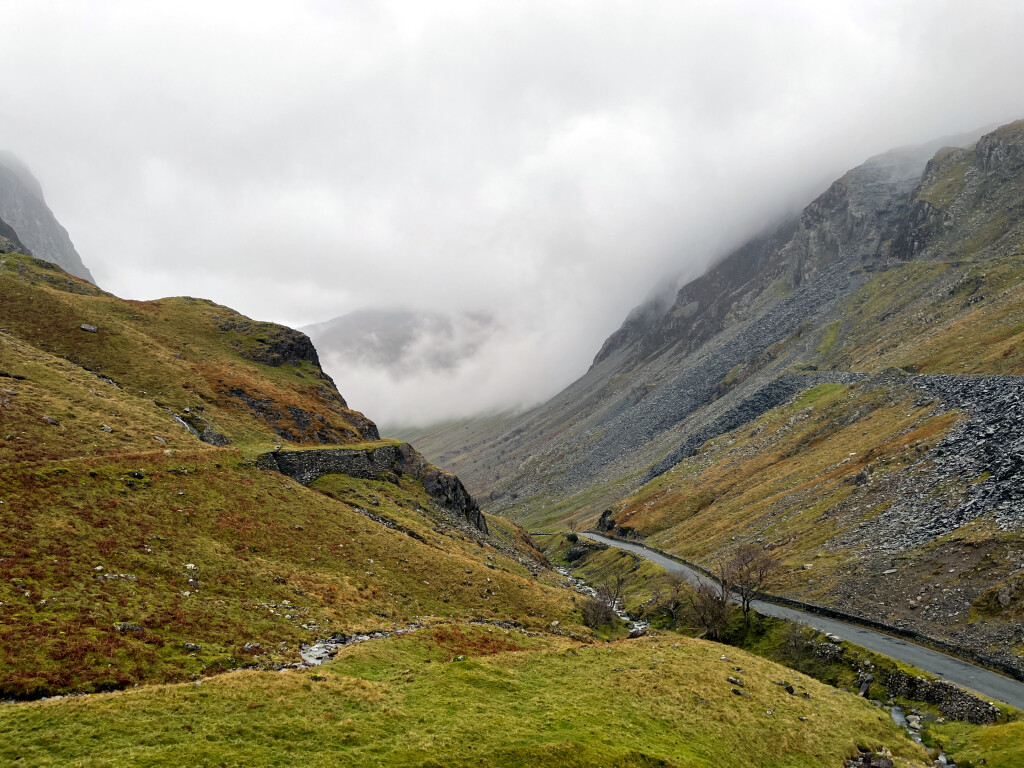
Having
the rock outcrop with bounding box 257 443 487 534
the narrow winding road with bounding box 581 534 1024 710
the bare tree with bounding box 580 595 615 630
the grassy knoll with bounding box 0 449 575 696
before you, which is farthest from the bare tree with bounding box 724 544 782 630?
the rock outcrop with bounding box 257 443 487 534

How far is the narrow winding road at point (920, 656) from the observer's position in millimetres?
47156

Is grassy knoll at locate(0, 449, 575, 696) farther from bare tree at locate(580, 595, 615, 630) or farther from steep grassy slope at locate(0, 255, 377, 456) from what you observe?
steep grassy slope at locate(0, 255, 377, 456)

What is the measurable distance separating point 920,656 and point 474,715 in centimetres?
5031

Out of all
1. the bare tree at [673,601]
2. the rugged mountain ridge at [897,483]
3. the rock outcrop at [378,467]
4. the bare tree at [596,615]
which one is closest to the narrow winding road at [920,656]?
the rugged mountain ridge at [897,483]

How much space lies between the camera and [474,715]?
30.2 metres

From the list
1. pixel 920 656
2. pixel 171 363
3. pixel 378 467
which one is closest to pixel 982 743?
pixel 920 656

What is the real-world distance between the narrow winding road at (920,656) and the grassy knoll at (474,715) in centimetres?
1061

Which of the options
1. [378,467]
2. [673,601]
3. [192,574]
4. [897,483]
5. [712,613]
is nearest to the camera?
[192,574]

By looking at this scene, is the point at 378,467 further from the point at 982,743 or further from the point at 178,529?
the point at 982,743

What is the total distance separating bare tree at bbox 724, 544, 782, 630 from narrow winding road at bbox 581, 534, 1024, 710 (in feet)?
10.7

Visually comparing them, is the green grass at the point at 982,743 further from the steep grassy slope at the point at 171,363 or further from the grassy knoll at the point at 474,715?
the steep grassy slope at the point at 171,363

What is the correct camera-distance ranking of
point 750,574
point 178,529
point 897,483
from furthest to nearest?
point 897,483, point 750,574, point 178,529

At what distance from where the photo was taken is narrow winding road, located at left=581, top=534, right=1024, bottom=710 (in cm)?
4716

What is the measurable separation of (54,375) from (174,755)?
63.1 meters
